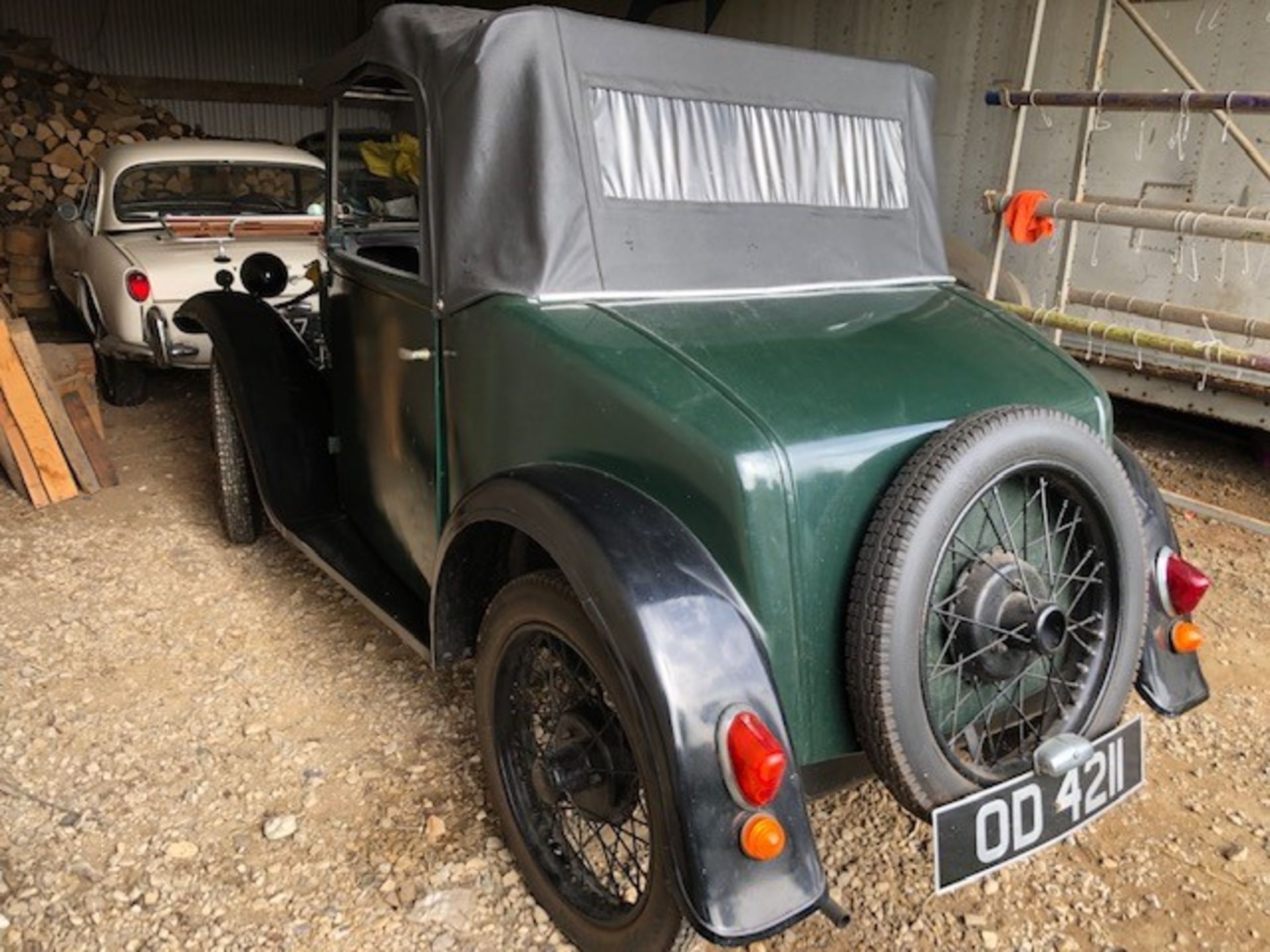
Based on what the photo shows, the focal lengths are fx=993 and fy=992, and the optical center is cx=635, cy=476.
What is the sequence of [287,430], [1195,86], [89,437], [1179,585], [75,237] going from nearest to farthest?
[1179,585] < [287,430] < [1195,86] < [89,437] < [75,237]

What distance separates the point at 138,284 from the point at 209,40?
9.53m

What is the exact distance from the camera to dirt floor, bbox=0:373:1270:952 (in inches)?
89.7

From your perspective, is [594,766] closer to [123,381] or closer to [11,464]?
[11,464]

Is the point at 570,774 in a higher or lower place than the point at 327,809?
higher

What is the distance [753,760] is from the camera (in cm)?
169

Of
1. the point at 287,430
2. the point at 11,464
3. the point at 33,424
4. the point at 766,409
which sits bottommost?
the point at 11,464

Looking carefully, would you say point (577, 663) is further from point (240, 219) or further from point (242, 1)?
point (242, 1)

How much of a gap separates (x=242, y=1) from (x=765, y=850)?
1483 cm

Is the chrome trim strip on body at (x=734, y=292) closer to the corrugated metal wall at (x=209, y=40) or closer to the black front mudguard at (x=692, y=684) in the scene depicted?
the black front mudguard at (x=692, y=684)

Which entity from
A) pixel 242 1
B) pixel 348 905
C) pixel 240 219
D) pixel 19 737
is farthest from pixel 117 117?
pixel 348 905

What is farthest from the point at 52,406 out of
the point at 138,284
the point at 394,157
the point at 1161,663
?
the point at 1161,663

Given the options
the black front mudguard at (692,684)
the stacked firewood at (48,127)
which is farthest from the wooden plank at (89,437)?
the stacked firewood at (48,127)

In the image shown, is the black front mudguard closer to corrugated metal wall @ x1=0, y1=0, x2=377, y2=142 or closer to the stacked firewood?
the stacked firewood

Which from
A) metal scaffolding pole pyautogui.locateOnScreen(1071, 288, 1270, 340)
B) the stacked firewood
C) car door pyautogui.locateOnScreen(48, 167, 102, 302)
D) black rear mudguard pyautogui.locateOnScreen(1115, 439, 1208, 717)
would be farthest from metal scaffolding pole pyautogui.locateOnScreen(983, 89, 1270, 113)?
the stacked firewood
